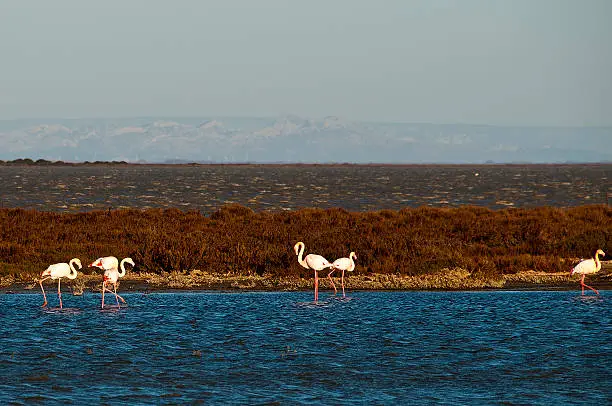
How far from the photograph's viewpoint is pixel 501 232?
29.5 m

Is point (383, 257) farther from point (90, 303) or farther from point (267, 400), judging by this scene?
point (267, 400)

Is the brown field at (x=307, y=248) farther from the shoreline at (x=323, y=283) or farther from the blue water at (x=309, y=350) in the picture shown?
the blue water at (x=309, y=350)

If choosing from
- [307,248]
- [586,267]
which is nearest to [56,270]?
[307,248]

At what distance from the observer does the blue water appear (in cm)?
1230

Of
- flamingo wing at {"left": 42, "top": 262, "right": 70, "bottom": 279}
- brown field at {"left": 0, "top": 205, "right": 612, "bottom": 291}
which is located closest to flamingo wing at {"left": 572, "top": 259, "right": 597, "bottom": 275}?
brown field at {"left": 0, "top": 205, "right": 612, "bottom": 291}

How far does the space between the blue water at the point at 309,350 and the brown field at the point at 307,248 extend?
8.57 ft

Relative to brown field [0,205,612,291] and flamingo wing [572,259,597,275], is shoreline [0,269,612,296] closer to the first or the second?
brown field [0,205,612,291]

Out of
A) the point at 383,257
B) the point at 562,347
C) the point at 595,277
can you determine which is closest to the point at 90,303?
the point at 383,257

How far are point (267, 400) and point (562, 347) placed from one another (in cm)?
572

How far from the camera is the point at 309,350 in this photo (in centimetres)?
1491

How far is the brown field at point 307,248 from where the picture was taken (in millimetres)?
23141

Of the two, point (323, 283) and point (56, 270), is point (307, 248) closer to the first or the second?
point (323, 283)

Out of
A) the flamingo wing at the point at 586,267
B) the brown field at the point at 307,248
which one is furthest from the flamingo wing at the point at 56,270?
the flamingo wing at the point at 586,267

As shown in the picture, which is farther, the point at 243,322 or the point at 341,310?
the point at 341,310
